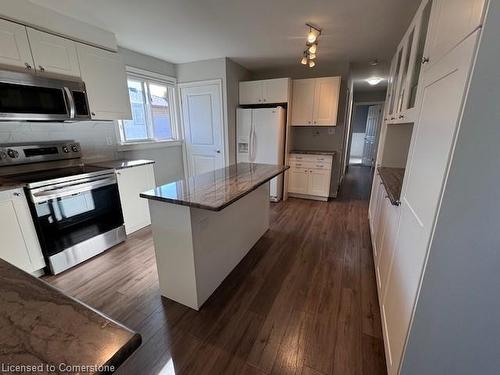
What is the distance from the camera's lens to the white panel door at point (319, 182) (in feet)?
13.9

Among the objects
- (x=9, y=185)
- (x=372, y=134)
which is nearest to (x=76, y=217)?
(x=9, y=185)

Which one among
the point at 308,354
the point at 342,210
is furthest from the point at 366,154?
the point at 308,354

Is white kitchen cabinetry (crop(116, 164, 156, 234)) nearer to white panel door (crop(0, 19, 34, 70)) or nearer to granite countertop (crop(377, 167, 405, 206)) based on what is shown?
white panel door (crop(0, 19, 34, 70))

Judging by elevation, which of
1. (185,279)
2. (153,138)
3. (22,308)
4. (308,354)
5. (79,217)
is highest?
(153,138)

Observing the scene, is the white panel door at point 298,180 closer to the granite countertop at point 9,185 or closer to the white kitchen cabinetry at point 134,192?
the white kitchen cabinetry at point 134,192

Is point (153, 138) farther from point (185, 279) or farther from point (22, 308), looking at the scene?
point (22, 308)

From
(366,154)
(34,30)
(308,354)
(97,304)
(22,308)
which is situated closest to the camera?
(22,308)

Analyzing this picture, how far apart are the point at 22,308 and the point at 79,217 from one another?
2.22 meters

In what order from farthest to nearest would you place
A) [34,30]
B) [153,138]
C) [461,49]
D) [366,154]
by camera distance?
Result: 1. [366,154]
2. [153,138]
3. [34,30]
4. [461,49]

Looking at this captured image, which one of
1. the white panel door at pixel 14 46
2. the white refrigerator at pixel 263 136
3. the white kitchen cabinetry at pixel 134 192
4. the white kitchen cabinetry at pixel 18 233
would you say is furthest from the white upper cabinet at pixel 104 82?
the white refrigerator at pixel 263 136

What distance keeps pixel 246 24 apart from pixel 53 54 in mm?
1997

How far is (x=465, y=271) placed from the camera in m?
0.89

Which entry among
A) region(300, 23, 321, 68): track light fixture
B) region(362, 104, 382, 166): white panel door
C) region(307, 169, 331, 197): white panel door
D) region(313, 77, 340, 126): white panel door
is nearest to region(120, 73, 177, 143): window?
region(300, 23, 321, 68): track light fixture

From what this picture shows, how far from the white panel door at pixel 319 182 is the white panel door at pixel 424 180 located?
9.21 ft
